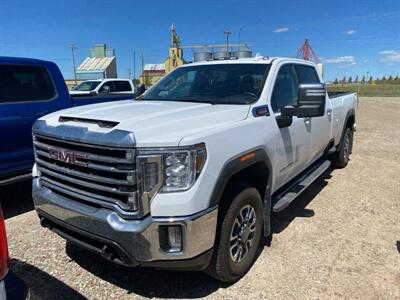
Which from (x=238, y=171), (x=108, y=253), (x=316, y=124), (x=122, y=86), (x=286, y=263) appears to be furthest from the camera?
(x=122, y=86)

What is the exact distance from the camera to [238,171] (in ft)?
9.90

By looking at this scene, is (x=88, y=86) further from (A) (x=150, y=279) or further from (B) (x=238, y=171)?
(B) (x=238, y=171)

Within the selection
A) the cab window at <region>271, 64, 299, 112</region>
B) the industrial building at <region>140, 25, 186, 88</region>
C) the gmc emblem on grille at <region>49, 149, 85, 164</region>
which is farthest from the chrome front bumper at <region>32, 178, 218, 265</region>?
the industrial building at <region>140, 25, 186, 88</region>

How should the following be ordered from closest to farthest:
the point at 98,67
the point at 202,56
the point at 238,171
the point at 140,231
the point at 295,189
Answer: the point at 140,231 → the point at 238,171 → the point at 295,189 → the point at 202,56 → the point at 98,67

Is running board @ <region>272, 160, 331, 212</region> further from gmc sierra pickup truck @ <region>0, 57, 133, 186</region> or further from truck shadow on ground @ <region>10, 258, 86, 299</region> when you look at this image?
gmc sierra pickup truck @ <region>0, 57, 133, 186</region>

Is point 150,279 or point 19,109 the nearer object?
point 150,279

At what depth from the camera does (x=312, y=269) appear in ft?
11.5

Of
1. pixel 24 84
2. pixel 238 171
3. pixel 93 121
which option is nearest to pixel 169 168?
pixel 238 171

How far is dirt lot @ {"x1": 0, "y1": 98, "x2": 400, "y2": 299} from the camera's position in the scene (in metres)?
3.15

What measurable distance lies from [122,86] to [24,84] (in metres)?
11.0

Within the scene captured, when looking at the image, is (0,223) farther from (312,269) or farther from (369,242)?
(369,242)

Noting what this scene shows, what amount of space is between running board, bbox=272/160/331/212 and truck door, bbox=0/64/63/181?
348cm

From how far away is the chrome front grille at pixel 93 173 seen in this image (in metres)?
2.51

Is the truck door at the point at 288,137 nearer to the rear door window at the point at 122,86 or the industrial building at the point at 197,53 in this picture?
the industrial building at the point at 197,53
